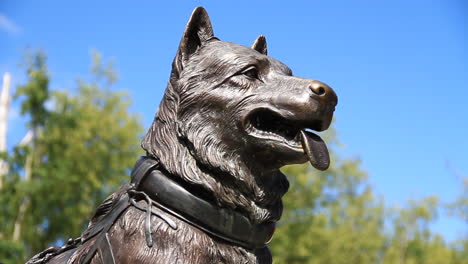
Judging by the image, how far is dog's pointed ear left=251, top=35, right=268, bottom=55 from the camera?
132 inches

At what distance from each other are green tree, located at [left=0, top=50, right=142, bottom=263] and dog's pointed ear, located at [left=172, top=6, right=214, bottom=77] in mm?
11284

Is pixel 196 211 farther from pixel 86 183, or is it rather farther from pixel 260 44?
pixel 86 183

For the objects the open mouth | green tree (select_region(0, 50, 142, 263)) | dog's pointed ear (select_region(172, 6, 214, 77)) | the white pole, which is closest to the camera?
the open mouth

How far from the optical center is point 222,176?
2.61m

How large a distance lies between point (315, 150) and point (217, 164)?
510mm

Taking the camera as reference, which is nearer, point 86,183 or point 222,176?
point 222,176

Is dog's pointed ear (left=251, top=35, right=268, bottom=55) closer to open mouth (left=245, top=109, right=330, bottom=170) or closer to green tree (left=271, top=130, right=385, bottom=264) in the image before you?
open mouth (left=245, top=109, right=330, bottom=170)

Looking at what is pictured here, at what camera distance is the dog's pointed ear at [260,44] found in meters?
3.37

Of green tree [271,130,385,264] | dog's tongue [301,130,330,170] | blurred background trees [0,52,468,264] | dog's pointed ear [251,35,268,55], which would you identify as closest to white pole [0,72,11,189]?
blurred background trees [0,52,468,264]

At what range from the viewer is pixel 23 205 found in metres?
15.5

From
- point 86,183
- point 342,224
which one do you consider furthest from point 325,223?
point 86,183

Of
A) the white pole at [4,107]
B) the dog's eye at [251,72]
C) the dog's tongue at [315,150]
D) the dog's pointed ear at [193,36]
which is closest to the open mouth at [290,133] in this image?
the dog's tongue at [315,150]

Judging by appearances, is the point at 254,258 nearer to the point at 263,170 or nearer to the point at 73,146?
the point at 263,170

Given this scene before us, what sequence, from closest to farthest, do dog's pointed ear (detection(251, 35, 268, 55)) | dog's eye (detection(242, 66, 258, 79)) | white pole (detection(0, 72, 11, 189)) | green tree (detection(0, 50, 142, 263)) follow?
1. dog's eye (detection(242, 66, 258, 79))
2. dog's pointed ear (detection(251, 35, 268, 55))
3. green tree (detection(0, 50, 142, 263))
4. white pole (detection(0, 72, 11, 189))
